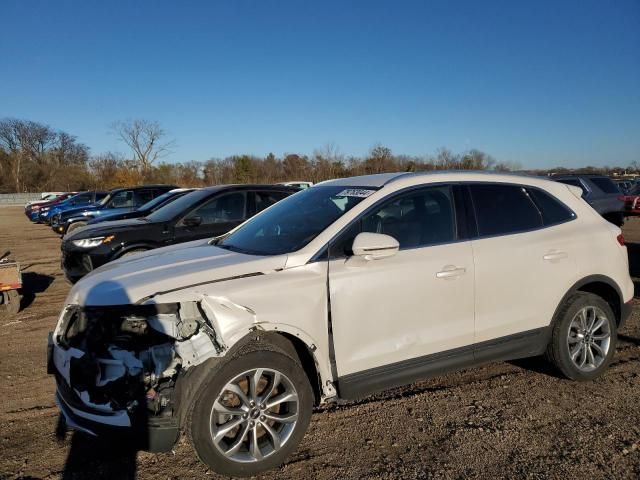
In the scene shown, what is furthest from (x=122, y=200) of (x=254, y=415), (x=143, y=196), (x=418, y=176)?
(x=254, y=415)

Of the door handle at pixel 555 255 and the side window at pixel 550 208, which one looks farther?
the side window at pixel 550 208

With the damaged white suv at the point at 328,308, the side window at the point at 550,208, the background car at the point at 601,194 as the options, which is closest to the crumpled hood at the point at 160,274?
the damaged white suv at the point at 328,308

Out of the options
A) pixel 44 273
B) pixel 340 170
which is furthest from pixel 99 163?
pixel 44 273

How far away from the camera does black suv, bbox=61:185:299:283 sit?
7.03 m

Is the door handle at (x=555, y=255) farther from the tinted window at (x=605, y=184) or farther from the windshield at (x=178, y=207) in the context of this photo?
the tinted window at (x=605, y=184)

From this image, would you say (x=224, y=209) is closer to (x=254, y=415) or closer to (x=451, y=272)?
(x=451, y=272)

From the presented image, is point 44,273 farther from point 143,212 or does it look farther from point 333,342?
point 333,342

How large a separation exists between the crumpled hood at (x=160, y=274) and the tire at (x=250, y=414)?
506mm

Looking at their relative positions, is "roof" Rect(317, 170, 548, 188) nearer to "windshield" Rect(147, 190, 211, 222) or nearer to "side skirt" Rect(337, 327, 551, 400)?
"side skirt" Rect(337, 327, 551, 400)

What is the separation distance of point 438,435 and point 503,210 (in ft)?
5.97

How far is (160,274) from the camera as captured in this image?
3.05 m

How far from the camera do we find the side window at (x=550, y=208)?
13.6 feet

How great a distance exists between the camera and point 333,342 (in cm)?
310

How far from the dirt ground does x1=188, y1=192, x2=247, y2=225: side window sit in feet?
11.4
